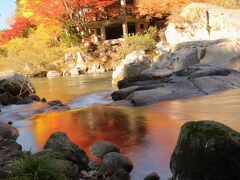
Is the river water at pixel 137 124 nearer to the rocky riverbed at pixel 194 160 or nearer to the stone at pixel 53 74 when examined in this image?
the rocky riverbed at pixel 194 160

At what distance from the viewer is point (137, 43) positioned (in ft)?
97.0

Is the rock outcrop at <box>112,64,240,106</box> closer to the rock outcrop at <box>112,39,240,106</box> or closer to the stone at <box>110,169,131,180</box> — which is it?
the rock outcrop at <box>112,39,240,106</box>

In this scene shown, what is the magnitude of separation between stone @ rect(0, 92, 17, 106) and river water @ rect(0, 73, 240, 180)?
3.04ft

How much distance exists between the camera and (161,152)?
268 inches

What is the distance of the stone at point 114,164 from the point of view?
224 inches

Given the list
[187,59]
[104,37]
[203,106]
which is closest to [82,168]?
[203,106]

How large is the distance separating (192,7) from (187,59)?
946cm

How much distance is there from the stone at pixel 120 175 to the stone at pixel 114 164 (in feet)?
0.64

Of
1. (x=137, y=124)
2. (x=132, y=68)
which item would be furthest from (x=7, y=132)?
(x=132, y=68)

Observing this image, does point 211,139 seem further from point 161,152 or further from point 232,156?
point 161,152

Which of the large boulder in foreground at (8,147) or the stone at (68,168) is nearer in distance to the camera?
the stone at (68,168)

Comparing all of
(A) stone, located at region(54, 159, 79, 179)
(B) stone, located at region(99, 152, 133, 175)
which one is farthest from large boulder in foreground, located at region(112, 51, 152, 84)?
(A) stone, located at region(54, 159, 79, 179)

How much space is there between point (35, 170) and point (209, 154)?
2.03 metres

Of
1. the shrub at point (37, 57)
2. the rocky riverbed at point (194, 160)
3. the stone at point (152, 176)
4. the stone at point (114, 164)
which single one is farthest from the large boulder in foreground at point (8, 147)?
the shrub at point (37, 57)
